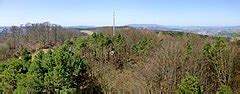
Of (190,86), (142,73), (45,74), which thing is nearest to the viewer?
(190,86)

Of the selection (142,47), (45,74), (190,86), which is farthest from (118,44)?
(190,86)

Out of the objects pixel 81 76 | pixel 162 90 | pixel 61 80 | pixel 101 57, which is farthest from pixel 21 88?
pixel 101 57

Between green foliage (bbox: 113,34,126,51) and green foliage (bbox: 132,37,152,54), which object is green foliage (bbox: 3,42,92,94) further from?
green foliage (bbox: 113,34,126,51)

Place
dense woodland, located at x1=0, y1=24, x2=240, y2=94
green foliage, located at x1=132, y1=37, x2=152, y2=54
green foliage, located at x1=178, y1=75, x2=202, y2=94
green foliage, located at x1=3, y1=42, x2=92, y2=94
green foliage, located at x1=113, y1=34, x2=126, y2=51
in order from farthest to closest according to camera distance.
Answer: green foliage, located at x1=113, y1=34, x2=126, y2=51 < green foliage, located at x1=132, y1=37, x2=152, y2=54 < dense woodland, located at x1=0, y1=24, x2=240, y2=94 < green foliage, located at x1=3, y1=42, x2=92, y2=94 < green foliage, located at x1=178, y1=75, x2=202, y2=94

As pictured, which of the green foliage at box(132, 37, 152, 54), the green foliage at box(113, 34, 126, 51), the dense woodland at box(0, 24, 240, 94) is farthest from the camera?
the green foliage at box(113, 34, 126, 51)

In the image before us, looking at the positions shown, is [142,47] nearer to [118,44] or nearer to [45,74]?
[118,44]

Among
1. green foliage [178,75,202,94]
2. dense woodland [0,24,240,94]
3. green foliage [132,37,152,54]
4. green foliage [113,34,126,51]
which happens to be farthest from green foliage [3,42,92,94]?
green foliage [113,34,126,51]

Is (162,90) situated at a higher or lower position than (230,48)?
lower

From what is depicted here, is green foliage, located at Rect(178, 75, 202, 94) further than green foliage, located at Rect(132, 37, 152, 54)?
No

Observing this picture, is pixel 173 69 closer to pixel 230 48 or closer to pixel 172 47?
pixel 172 47

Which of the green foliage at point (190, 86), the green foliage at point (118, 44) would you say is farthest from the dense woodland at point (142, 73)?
the green foliage at point (118, 44)

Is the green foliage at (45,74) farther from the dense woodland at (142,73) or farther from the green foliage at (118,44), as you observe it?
the green foliage at (118,44)
